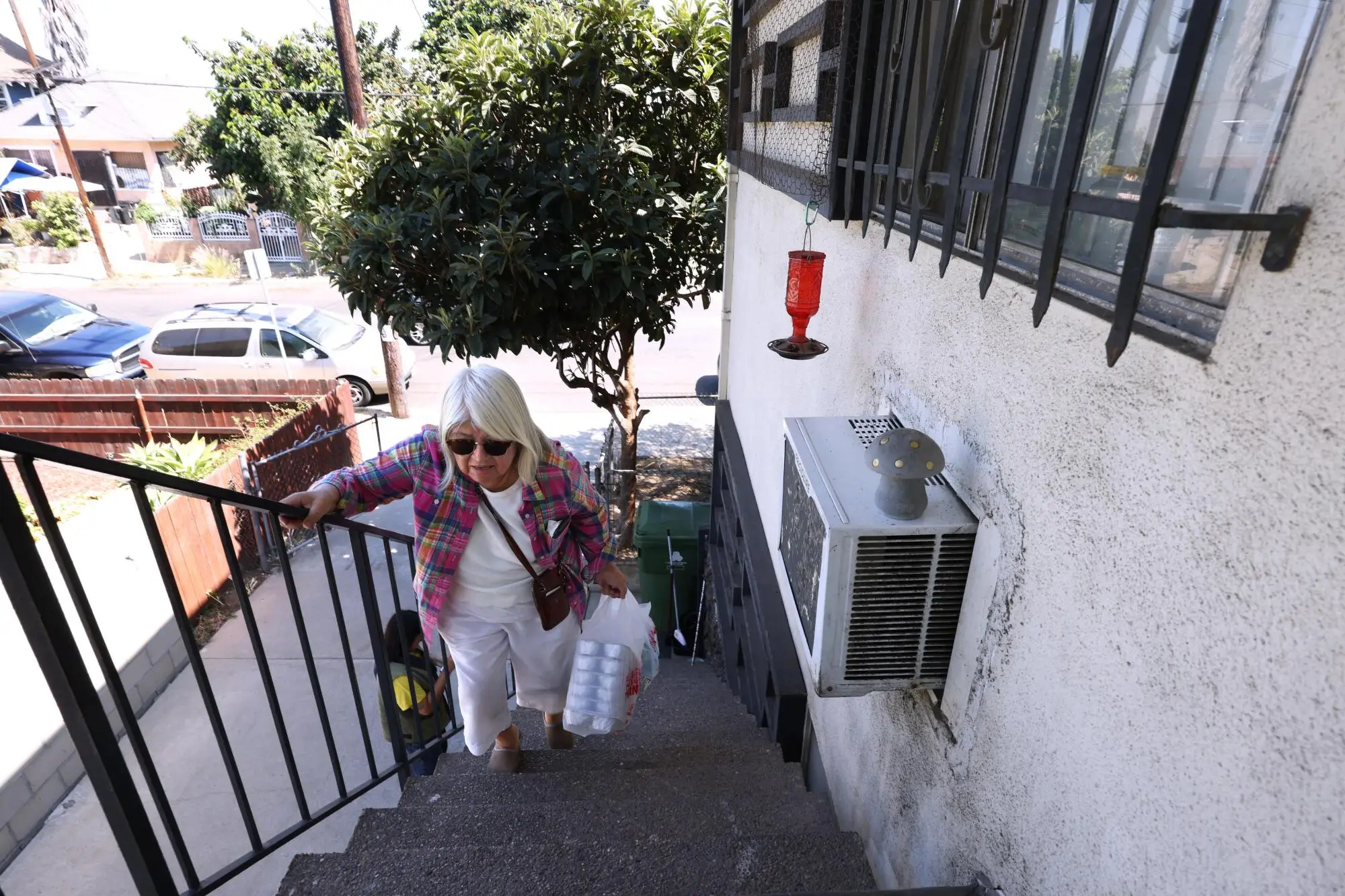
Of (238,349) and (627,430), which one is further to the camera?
(238,349)

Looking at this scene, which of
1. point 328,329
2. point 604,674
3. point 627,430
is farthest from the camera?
point 328,329

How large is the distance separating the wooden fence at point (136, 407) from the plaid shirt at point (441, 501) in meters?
5.89

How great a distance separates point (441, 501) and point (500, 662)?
72cm

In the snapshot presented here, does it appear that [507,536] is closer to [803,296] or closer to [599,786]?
[599,786]

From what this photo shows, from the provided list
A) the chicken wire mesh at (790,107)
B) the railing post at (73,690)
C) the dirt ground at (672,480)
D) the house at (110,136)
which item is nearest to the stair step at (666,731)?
the railing post at (73,690)

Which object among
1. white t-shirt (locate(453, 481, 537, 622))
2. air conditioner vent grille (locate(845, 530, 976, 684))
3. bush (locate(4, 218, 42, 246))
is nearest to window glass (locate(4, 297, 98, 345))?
white t-shirt (locate(453, 481, 537, 622))

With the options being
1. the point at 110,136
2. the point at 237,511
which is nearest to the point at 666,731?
the point at 237,511

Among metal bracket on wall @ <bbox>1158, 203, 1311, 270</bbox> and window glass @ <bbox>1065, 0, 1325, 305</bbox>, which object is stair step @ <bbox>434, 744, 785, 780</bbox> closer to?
window glass @ <bbox>1065, 0, 1325, 305</bbox>

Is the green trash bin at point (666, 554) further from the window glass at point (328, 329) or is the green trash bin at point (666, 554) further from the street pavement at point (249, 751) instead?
the window glass at point (328, 329)

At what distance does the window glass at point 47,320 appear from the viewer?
9555mm

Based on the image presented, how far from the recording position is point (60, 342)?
959cm

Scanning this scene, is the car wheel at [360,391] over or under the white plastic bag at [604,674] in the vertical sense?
under

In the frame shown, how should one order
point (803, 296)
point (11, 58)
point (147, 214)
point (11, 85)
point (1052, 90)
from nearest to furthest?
point (1052, 90) → point (803, 296) → point (147, 214) → point (11, 85) → point (11, 58)

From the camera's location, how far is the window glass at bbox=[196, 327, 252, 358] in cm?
902
